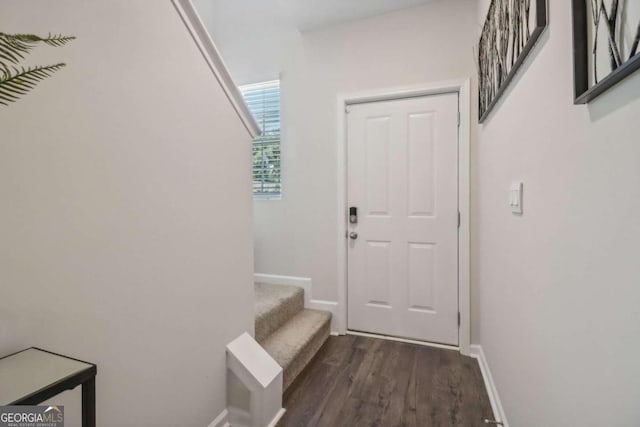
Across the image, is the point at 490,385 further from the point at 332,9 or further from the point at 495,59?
the point at 332,9

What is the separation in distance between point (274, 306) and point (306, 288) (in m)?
0.60

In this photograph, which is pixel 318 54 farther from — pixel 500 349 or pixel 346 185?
pixel 500 349

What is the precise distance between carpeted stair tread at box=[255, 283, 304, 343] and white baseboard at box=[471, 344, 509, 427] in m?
1.44

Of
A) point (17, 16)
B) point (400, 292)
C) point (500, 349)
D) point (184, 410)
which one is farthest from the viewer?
point (400, 292)

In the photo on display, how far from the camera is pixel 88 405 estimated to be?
0.65 m

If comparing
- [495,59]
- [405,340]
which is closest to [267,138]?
[495,59]

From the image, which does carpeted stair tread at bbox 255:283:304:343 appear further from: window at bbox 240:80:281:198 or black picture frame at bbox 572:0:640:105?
black picture frame at bbox 572:0:640:105

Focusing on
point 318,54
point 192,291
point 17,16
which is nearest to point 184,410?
point 192,291

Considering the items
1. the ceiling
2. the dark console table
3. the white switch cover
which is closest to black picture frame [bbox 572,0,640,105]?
the white switch cover

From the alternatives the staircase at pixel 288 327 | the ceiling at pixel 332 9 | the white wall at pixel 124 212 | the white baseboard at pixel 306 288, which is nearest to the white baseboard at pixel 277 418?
the staircase at pixel 288 327

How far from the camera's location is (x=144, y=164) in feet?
3.59

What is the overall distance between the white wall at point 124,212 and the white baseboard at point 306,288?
4.35 ft

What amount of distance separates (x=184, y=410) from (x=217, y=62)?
1545 mm

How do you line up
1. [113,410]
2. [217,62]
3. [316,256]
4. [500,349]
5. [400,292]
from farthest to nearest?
[316,256] → [400,292] → [500,349] → [217,62] → [113,410]
